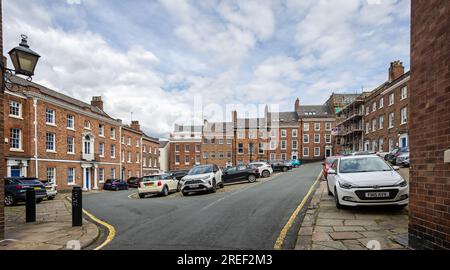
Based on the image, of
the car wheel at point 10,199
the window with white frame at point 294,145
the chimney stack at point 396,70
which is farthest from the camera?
the window with white frame at point 294,145

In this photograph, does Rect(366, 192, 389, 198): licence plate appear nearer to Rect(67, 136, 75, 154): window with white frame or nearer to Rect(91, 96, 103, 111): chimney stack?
Rect(67, 136, 75, 154): window with white frame

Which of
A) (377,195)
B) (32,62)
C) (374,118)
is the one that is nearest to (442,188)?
(377,195)

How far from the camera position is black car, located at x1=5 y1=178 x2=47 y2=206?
46.4ft

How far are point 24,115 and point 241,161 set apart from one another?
46.0 meters

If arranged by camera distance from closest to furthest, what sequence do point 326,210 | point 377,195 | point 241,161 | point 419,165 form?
point 419,165 → point 377,195 → point 326,210 → point 241,161

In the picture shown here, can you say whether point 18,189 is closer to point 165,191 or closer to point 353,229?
point 165,191

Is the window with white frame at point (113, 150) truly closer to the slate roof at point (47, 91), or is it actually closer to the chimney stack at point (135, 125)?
the slate roof at point (47, 91)

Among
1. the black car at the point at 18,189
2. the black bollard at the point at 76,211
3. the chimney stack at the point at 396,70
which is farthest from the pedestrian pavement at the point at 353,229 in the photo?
the chimney stack at the point at 396,70

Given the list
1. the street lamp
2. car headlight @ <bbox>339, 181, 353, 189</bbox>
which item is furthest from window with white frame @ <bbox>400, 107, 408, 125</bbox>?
the street lamp

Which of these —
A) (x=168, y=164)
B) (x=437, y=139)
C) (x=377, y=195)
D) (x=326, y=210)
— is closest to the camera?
(x=437, y=139)

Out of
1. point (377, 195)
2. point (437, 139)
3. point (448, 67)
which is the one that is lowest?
point (377, 195)

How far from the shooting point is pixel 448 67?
3.66m

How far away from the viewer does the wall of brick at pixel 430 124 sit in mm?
3705
